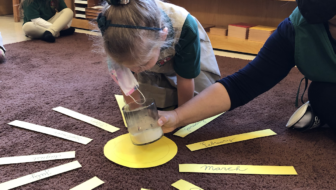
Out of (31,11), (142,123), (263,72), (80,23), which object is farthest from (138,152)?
(80,23)

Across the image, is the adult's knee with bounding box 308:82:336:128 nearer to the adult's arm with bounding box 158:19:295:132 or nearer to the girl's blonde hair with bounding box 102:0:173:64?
the adult's arm with bounding box 158:19:295:132

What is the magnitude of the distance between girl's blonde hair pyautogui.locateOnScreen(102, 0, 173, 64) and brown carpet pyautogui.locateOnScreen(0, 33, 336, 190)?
290mm

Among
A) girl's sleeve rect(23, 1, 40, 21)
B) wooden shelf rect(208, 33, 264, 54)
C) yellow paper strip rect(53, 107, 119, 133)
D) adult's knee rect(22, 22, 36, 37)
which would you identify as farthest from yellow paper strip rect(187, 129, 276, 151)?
girl's sleeve rect(23, 1, 40, 21)

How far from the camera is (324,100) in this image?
91 centimetres

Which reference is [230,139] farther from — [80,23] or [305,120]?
[80,23]

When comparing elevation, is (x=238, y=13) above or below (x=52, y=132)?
above

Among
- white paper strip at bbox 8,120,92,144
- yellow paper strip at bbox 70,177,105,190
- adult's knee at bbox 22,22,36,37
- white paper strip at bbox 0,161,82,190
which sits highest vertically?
adult's knee at bbox 22,22,36,37

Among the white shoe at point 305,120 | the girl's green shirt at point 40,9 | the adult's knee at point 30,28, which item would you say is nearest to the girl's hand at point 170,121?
the white shoe at point 305,120

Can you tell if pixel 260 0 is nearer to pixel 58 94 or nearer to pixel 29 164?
pixel 58 94

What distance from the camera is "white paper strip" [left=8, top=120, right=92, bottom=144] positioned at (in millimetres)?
915

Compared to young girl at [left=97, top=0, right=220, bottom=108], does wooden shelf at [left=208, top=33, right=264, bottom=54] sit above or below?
below

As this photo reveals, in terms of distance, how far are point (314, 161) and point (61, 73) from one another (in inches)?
45.7

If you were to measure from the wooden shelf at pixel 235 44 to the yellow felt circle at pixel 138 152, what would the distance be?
1178 millimetres

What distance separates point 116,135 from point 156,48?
329mm
